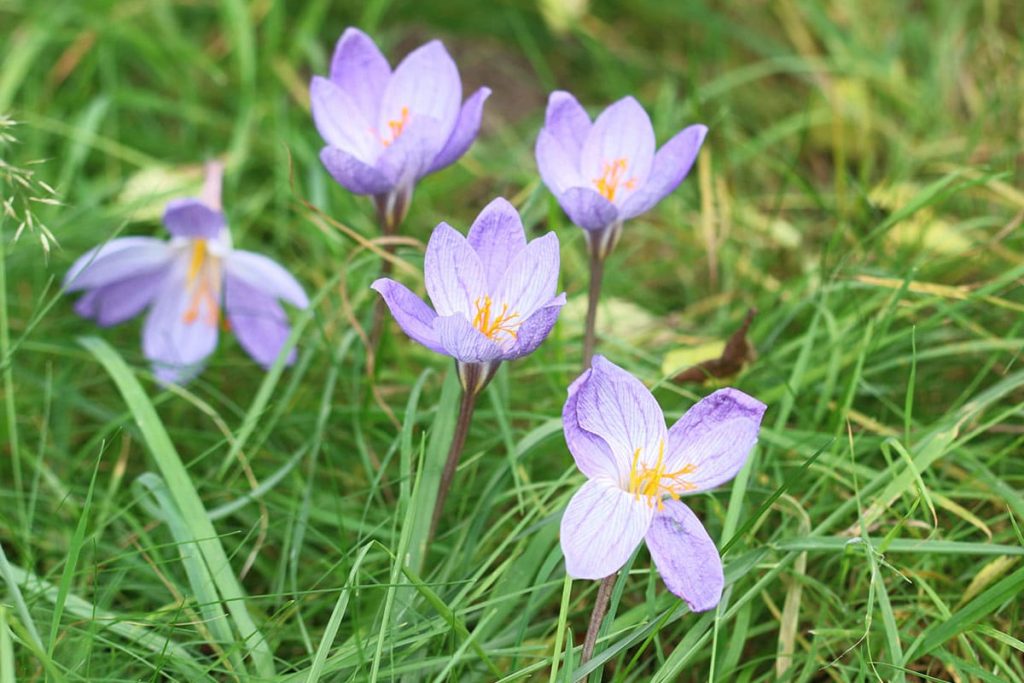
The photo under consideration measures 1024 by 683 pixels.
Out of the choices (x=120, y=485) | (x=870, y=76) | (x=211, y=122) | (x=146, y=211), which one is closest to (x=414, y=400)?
(x=120, y=485)

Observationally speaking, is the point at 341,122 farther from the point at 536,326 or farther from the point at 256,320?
the point at 536,326

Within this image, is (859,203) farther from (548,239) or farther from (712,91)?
(548,239)

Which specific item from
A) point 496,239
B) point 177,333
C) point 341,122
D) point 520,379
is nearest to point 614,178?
point 496,239

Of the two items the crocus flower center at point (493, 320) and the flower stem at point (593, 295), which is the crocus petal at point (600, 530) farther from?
the flower stem at point (593, 295)

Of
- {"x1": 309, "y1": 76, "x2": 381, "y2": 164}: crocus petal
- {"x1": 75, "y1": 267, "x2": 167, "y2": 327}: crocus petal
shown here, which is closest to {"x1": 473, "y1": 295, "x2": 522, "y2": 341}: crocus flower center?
{"x1": 309, "y1": 76, "x2": 381, "y2": 164}: crocus petal

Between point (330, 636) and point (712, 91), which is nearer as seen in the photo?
point (330, 636)

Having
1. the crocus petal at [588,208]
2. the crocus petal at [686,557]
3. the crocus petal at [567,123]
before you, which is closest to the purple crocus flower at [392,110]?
the crocus petal at [567,123]
